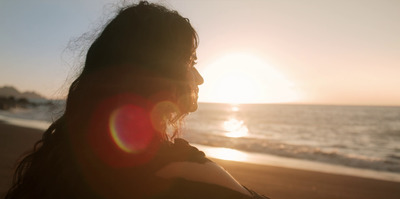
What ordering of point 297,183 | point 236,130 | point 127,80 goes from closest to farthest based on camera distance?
point 127,80
point 297,183
point 236,130

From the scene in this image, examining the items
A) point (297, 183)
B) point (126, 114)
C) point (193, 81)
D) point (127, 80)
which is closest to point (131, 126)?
point (126, 114)

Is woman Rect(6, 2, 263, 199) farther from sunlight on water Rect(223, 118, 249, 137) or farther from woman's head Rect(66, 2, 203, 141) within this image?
sunlight on water Rect(223, 118, 249, 137)

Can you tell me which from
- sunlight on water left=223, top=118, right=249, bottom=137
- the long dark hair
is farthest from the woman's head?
sunlight on water left=223, top=118, right=249, bottom=137

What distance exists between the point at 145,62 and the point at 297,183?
24.6ft

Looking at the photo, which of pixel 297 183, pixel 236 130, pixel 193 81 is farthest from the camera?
pixel 236 130

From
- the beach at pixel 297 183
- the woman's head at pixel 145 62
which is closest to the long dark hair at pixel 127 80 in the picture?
the woman's head at pixel 145 62

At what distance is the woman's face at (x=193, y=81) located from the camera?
57.6 inches

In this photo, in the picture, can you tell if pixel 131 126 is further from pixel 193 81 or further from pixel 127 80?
pixel 193 81

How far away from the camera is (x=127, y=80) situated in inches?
53.9

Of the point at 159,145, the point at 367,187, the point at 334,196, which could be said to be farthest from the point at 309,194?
the point at 159,145

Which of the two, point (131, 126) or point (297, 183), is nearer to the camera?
point (131, 126)

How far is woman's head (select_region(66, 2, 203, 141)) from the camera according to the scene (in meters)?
1.38

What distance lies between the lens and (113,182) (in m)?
1.20

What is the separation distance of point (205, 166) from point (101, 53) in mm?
759
